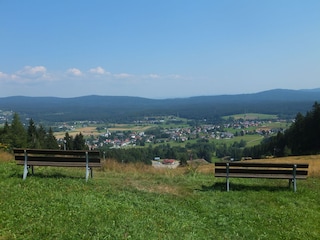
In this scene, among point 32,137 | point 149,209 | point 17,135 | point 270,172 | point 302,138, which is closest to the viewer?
point 149,209

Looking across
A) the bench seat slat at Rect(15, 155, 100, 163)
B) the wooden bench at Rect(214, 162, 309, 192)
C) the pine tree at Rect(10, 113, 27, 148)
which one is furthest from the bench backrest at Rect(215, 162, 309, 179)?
the pine tree at Rect(10, 113, 27, 148)

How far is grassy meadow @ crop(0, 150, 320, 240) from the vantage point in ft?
20.1

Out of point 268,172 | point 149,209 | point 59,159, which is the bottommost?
point 149,209

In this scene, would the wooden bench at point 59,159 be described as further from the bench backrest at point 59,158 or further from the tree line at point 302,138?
the tree line at point 302,138

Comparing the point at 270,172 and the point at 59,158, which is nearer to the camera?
the point at 59,158

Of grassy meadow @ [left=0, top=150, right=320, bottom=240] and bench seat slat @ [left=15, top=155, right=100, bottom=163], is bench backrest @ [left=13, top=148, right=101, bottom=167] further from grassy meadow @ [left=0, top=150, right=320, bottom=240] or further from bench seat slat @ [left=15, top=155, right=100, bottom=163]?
grassy meadow @ [left=0, top=150, right=320, bottom=240]

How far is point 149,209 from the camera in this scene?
7602 mm

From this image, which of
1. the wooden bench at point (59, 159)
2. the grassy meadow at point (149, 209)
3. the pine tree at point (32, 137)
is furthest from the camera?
the pine tree at point (32, 137)

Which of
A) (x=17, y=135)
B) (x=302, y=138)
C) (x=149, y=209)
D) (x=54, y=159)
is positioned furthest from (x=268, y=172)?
(x=302, y=138)

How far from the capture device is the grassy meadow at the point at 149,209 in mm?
6121

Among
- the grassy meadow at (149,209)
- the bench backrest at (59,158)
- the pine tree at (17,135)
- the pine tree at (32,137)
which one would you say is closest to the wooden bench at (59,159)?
the bench backrest at (59,158)

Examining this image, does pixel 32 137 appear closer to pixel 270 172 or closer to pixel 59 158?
pixel 59 158

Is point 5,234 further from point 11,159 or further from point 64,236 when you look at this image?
point 11,159

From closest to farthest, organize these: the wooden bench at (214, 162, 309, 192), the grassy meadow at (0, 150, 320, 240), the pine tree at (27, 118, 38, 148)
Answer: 1. the grassy meadow at (0, 150, 320, 240)
2. the wooden bench at (214, 162, 309, 192)
3. the pine tree at (27, 118, 38, 148)
